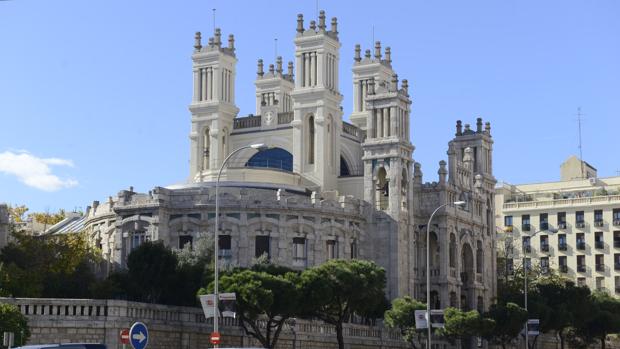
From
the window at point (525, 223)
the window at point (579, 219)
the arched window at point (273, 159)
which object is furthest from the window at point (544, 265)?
the arched window at point (273, 159)

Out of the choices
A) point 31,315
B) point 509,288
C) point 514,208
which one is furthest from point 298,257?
point 514,208

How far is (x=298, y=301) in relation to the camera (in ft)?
232

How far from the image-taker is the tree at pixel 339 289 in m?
72.4

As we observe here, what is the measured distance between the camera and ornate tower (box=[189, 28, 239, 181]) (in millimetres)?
105938

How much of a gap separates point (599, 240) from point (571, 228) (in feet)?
11.5

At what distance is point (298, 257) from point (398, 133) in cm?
1393

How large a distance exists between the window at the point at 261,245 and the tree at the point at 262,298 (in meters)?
19.6

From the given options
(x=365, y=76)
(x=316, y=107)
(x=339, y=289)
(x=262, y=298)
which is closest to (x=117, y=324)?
(x=262, y=298)

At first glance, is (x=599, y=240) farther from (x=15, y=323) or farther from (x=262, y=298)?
(x=15, y=323)

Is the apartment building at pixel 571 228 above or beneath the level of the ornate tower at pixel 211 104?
beneath

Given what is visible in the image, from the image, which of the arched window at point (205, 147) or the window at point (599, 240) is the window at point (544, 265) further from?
the arched window at point (205, 147)

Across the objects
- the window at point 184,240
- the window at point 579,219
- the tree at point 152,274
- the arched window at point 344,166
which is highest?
the arched window at point 344,166

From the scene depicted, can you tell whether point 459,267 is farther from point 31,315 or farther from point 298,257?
point 31,315

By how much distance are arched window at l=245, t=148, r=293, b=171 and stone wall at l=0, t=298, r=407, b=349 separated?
30758 mm
